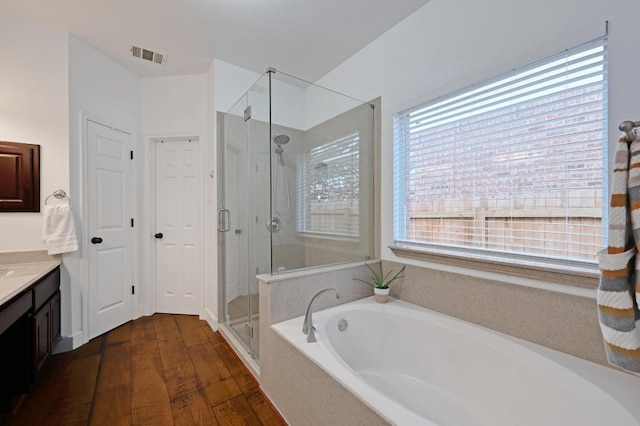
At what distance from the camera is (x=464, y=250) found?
171 centimetres

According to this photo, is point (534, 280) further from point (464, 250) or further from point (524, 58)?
point (524, 58)

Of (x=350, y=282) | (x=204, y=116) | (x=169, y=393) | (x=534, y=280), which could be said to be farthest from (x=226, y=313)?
(x=534, y=280)

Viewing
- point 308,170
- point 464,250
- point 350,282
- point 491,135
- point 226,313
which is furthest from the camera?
point 226,313

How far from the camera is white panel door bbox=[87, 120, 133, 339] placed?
2.54 m

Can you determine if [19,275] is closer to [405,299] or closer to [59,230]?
[59,230]

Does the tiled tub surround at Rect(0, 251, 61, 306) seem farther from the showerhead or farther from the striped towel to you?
the striped towel

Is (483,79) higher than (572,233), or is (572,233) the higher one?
(483,79)

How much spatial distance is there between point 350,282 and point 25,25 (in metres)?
3.25

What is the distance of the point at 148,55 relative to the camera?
2.59 m

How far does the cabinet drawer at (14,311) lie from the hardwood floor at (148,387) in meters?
0.58

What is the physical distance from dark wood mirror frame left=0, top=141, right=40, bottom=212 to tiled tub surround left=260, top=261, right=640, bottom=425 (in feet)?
6.72

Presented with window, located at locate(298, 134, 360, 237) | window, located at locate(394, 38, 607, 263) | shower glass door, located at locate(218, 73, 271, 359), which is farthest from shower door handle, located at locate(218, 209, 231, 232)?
window, located at locate(394, 38, 607, 263)

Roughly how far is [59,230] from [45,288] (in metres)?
0.49

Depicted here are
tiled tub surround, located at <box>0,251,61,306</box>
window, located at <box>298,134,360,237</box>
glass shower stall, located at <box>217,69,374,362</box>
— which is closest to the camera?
tiled tub surround, located at <box>0,251,61,306</box>
